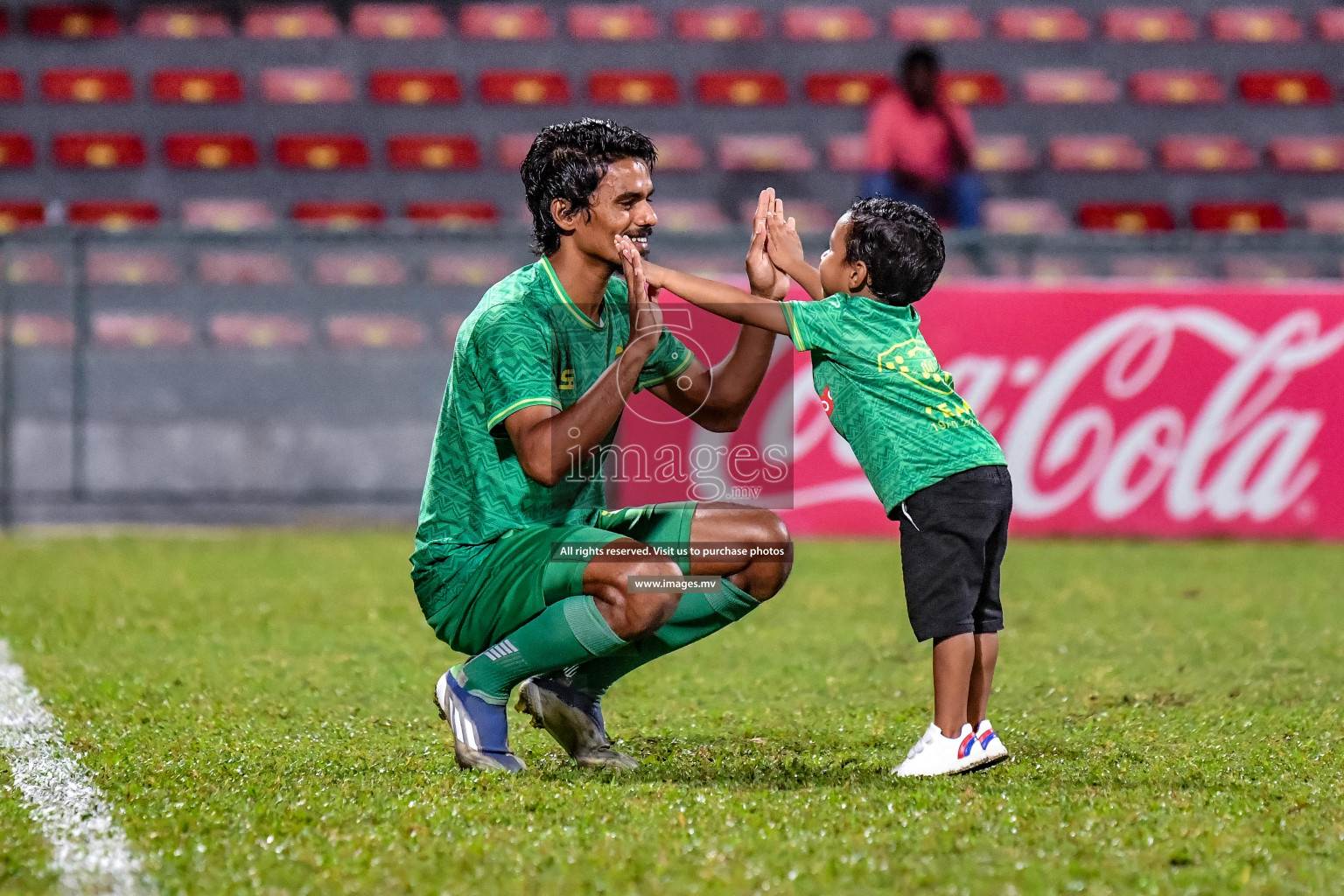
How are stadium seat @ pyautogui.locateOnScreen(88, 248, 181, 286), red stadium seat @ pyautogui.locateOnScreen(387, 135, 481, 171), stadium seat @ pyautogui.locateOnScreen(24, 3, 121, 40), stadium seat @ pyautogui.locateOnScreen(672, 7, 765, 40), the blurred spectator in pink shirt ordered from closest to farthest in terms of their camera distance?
1. stadium seat @ pyautogui.locateOnScreen(88, 248, 181, 286)
2. the blurred spectator in pink shirt
3. red stadium seat @ pyautogui.locateOnScreen(387, 135, 481, 171)
4. stadium seat @ pyautogui.locateOnScreen(24, 3, 121, 40)
5. stadium seat @ pyautogui.locateOnScreen(672, 7, 765, 40)

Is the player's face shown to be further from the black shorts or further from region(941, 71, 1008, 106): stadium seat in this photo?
region(941, 71, 1008, 106): stadium seat

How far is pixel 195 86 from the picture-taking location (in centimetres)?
1356

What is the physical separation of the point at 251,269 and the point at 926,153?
4.23 m

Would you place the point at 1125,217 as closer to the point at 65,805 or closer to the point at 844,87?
the point at 844,87

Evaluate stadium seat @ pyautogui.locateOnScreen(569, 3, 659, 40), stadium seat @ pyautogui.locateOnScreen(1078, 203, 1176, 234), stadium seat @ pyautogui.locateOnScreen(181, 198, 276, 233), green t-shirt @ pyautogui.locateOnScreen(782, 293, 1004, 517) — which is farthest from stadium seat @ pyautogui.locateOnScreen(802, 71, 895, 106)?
green t-shirt @ pyautogui.locateOnScreen(782, 293, 1004, 517)

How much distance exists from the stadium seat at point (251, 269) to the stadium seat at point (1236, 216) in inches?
A: 289

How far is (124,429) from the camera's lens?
948cm

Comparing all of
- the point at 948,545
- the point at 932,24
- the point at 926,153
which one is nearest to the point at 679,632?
the point at 948,545

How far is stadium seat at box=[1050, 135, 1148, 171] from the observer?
44.2 ft

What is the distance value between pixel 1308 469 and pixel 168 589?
229 inches

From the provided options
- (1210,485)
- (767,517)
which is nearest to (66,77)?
(1210,485)

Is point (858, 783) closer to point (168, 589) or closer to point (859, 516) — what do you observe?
point (168, 589)

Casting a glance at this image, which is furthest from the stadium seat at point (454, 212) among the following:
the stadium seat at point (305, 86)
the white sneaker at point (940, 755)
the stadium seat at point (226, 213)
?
the white sneaker at point (940, 755)

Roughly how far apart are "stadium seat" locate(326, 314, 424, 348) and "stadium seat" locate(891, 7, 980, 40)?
6232 mm
